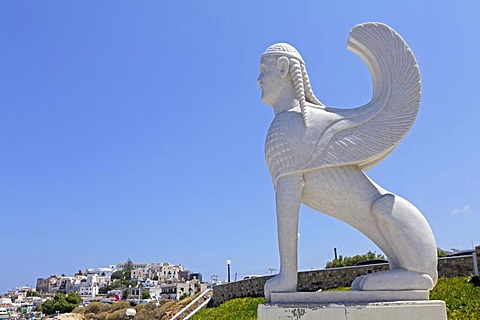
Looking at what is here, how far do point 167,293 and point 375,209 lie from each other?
69210mm

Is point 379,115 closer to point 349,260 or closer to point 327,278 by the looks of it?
point 327,278

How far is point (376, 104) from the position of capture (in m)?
3.59

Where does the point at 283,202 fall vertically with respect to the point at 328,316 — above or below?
above

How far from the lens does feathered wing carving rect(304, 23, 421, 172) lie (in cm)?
344

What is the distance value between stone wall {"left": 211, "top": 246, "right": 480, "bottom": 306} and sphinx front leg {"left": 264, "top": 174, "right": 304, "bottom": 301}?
7.61m

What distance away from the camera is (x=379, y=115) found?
3.54m

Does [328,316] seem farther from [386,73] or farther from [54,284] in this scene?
[54,284]

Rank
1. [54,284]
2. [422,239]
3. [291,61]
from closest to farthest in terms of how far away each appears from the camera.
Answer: [422,239]
[291,61]
[54,284]

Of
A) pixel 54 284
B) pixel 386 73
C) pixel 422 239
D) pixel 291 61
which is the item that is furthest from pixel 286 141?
pixel 54 284

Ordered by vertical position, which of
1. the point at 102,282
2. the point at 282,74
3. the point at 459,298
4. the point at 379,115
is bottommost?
the point at 102,282

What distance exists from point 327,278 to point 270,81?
10.8 m

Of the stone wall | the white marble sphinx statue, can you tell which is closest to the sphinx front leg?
the white marble sphinx statue

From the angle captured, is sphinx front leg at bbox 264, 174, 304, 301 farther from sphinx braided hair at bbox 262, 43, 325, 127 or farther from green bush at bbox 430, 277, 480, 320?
green bush at bbox 430, 277, 480, 320

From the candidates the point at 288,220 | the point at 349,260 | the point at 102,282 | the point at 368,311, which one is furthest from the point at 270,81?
the point at 102,282
